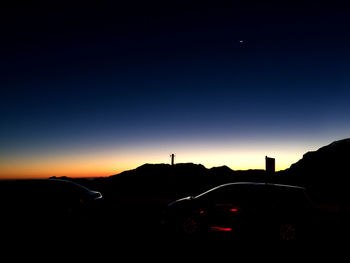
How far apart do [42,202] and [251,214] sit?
4402 mm

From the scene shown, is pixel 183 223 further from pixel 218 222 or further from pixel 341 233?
pixel 341 233

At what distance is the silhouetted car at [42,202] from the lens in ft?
14.2

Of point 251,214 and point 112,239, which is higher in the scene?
point 251,214

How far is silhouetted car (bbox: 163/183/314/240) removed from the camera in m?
5.35

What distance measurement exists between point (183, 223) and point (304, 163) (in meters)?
185

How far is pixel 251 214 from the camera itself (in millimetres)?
5406

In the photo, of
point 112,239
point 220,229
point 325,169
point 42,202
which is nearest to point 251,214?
point 220,229

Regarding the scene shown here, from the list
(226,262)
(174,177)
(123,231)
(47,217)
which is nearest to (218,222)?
(226,262)

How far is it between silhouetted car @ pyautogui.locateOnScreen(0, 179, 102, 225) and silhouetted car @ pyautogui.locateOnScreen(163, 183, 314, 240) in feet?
7.37

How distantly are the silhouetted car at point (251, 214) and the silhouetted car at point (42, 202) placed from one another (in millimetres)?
2246

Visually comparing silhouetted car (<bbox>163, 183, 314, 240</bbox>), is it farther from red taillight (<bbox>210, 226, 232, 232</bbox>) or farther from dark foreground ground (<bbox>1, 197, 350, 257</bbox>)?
dark foreground ground (<bbox>1, 197, 350, 257</bbox>)

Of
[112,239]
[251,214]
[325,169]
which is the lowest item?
[112,239]

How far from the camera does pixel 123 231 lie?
6473mm

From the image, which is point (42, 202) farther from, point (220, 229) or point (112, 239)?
point (220, 229)
